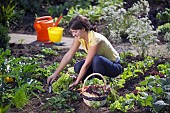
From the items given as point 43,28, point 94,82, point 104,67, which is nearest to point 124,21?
point 43,28

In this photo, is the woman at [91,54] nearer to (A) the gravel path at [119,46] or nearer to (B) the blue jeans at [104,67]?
(B) the blue jeans at [104,67]

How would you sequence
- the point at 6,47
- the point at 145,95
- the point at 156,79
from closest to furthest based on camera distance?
the point at 145,95 → the point at 156,79 → the point at 6,47

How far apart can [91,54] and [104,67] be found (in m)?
0.31

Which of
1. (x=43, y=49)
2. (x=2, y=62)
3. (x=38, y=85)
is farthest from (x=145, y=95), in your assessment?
(x=43, y=49)

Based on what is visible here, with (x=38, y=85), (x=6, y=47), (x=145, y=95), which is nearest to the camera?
(x=145, y=95)

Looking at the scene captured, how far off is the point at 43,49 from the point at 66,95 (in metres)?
2.20

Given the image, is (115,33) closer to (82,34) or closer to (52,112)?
(82,34)

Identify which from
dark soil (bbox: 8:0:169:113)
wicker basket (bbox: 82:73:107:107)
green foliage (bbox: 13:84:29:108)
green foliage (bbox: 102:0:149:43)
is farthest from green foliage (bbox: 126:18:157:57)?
green foliage (bbox: 13:84:29:108)

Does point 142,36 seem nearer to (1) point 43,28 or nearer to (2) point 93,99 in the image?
(2) point 93,99

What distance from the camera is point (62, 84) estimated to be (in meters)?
6.25

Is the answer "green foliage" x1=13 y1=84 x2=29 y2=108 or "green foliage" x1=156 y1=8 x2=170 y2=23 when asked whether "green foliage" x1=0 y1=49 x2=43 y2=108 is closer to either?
"green foliage" x1=13 y1=84 x2=29 y2=108

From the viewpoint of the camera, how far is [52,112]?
227 inches

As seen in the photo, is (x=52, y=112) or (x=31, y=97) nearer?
(x=52, y=112)

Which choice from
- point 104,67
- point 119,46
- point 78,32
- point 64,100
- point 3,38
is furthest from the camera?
point 119,46
